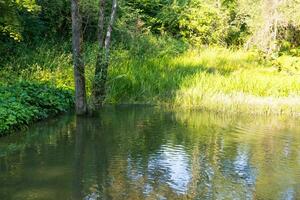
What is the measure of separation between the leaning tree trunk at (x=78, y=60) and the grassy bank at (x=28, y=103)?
67 centimetres

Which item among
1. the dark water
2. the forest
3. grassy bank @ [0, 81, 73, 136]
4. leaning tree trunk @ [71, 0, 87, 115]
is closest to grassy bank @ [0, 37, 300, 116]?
the forest

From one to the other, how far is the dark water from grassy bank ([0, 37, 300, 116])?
1784mm

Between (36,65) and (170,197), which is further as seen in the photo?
(36,65)

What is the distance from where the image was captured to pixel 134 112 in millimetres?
13680

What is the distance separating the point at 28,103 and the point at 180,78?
20.2 feet

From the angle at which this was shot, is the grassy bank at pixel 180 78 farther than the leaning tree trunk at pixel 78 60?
Yes

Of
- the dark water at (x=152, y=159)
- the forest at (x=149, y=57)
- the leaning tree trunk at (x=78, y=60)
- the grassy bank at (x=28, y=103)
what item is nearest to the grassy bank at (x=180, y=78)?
the forest at (x=149, y=57)

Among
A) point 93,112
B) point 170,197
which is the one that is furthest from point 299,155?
point 93,112

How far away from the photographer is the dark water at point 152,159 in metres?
6.97

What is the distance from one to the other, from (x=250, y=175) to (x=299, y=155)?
1713 millimetres

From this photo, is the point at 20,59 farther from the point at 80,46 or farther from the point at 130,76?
the point at 80,46

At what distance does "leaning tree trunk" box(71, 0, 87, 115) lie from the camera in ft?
39.2

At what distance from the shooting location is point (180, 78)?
16375 mm

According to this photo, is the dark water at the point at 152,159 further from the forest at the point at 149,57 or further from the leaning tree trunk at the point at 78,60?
the forest at the point at 149,57
